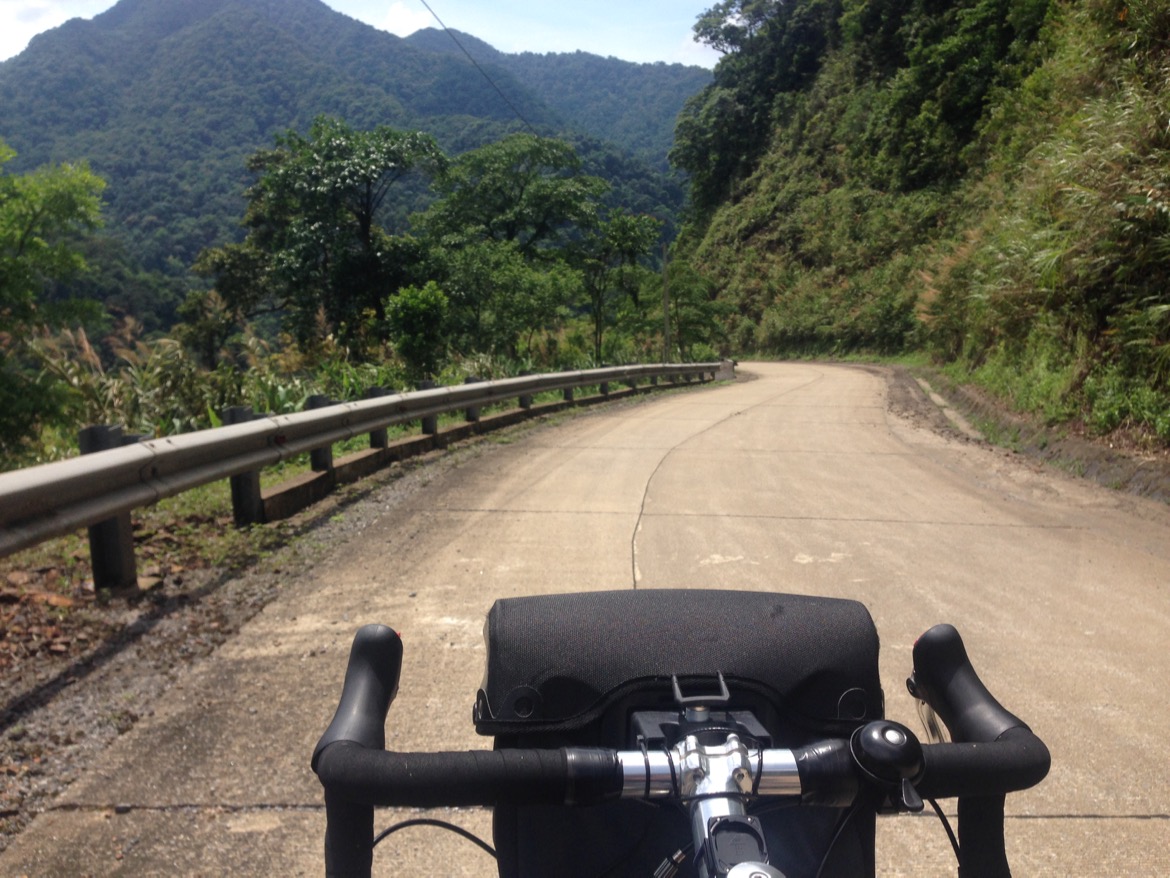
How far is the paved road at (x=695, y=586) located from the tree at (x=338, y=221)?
22.1 m

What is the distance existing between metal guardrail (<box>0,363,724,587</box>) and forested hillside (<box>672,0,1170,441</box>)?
305 inches

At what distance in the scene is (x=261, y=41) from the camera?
438 ft

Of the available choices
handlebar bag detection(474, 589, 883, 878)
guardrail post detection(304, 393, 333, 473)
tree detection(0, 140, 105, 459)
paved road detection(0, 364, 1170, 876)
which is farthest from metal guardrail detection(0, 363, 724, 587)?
tree detection(0, 140, 105, 459)

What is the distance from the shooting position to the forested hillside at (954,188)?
11.3 meters

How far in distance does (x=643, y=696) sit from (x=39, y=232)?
53.5 ft

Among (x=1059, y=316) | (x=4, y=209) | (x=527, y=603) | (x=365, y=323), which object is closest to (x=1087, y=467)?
(x=1059, y=316)

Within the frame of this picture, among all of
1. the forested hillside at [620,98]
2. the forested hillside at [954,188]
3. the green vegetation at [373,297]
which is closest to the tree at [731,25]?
the forested hillside at [954,188]

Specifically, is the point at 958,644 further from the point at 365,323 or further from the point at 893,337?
the point at 893,337

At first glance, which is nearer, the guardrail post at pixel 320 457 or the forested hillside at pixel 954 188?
the guardrail post at pixel 320 457

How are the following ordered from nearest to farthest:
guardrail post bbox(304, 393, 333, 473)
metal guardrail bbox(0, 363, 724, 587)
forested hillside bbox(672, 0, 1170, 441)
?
metal guardrail bbox(0, 363, 724, 587) < guardrail post bbox(304, 393, 333, 473) < forested hillside bbox(672, 0, 1170, 441)

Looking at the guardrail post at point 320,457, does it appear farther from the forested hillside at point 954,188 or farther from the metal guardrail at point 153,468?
the forested hillside at point 954,188

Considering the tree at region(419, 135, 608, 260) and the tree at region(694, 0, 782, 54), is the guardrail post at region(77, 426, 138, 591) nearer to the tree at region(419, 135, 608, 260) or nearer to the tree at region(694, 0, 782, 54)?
the tree at region(419, 135, 608, 260)

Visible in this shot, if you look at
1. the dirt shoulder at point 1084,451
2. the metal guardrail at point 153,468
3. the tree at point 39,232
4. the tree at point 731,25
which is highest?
the tree at point 731,25

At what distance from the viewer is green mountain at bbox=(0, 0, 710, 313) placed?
253ft
